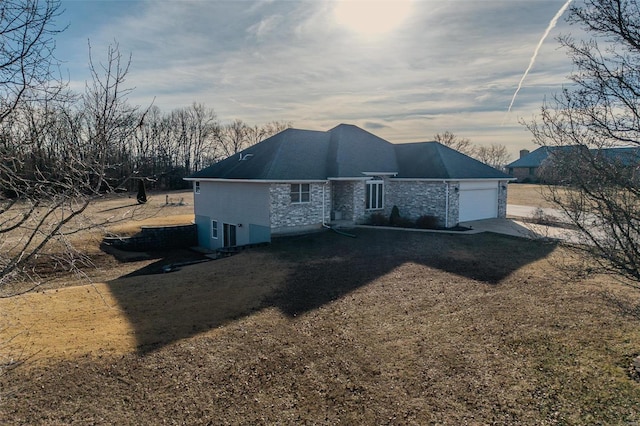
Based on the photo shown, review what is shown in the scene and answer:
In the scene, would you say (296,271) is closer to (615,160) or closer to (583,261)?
(583,261)

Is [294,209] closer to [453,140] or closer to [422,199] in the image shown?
[422,199]

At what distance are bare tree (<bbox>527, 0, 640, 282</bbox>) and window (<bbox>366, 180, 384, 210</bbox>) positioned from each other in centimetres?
1687

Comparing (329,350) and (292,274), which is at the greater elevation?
(292,274)

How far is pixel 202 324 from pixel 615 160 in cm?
845

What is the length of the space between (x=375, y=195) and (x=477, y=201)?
631 cm

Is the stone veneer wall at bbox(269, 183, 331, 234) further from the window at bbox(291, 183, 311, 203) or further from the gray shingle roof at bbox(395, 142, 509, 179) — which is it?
the gray shingle roof at bbox(395, 142, 509, 179)

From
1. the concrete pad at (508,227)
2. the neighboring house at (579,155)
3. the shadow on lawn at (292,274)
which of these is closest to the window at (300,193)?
the shadow on lawn at (292,274)

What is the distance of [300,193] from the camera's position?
64.2ft

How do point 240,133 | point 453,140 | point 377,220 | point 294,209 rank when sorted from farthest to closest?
point 240,133, point 453,140, point 377,220, point 294,209

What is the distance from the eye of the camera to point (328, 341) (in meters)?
7.97

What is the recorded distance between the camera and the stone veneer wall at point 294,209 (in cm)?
1861

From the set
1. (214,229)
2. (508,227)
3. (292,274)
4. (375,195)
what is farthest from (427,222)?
(214,229)

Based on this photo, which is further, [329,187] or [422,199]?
[422,199]

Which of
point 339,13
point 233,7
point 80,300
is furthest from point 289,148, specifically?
point 80,300
